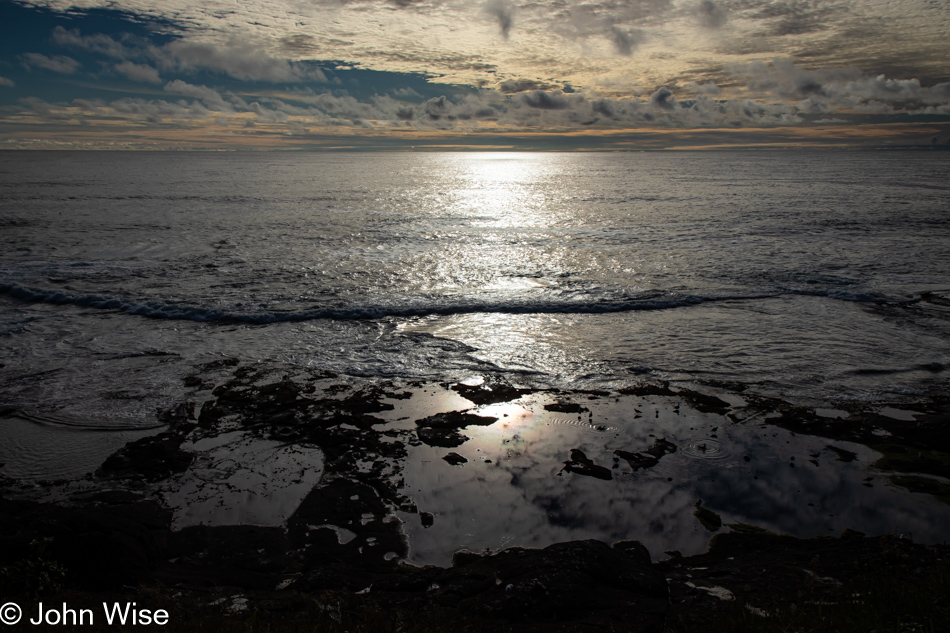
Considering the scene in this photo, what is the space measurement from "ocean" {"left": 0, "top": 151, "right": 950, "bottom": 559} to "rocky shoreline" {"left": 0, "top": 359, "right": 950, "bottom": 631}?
2.94ft

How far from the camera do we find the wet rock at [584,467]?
7.31 metres

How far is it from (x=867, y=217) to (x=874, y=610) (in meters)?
39.6

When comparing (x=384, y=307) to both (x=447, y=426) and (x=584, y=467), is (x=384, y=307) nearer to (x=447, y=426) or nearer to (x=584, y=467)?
(x=447, y=426)

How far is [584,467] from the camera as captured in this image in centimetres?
749

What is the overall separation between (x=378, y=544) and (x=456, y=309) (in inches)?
407

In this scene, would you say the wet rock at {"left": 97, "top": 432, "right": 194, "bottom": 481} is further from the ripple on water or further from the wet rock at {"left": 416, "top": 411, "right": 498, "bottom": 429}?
the ripple on water

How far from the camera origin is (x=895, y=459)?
7508mm

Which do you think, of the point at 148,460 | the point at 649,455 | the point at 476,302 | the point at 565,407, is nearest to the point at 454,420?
the point at 565,407

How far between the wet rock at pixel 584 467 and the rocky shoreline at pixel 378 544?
29 millimetres

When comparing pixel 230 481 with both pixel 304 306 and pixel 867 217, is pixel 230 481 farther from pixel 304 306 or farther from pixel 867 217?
pixel 867 217

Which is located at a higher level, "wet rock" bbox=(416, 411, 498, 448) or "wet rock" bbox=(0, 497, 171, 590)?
"wet rock" bbox=(0, 497, 171, 590)

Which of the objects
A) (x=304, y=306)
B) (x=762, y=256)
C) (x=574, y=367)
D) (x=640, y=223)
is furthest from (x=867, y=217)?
(x=304, y=306)

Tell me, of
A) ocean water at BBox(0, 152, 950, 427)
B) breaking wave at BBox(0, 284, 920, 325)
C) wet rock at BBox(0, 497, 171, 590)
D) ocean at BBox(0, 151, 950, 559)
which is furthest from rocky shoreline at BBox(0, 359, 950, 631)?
breaking wave at BBox(0, 284, 920, 325)

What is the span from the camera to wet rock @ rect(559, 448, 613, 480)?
7.31 meters
